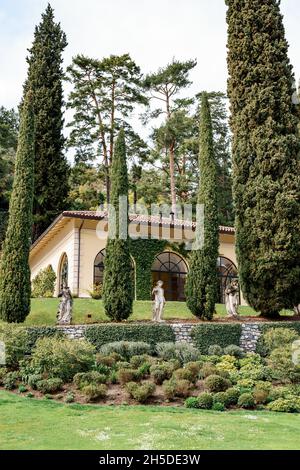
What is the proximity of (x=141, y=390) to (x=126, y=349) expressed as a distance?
3.72 m

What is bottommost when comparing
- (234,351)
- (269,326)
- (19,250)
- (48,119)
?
(234,351)

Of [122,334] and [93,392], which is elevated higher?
[122,334]

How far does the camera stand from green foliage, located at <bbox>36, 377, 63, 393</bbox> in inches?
516

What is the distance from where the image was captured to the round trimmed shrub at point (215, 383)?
13211mm

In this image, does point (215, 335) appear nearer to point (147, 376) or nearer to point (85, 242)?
point (147, 376)

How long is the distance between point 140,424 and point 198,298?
9.72 m

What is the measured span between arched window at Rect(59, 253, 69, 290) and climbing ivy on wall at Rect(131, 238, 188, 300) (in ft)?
12.0

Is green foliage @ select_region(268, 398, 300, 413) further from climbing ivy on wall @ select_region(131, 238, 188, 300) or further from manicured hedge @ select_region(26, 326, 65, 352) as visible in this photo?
climbing ivy on wall @ select_region(131, 238, 188, 300)

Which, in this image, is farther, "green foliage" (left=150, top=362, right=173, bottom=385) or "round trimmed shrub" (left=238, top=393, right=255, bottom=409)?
"green foliage" (left=150, top=362, right=173, bottom=385)

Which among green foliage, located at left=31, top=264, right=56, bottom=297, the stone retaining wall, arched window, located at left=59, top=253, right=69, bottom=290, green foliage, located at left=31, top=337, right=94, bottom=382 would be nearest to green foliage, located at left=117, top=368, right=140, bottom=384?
green foliage, located at left=31, top=337, right=94, bottom=382

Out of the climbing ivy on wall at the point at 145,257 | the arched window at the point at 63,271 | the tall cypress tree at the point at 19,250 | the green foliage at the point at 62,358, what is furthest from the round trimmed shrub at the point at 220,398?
the arched window at the point at 63,271

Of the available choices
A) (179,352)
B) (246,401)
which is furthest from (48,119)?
(246,401)

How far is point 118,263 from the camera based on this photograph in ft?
64.7

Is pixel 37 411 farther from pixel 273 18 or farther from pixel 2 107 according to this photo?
pixel 2 107
